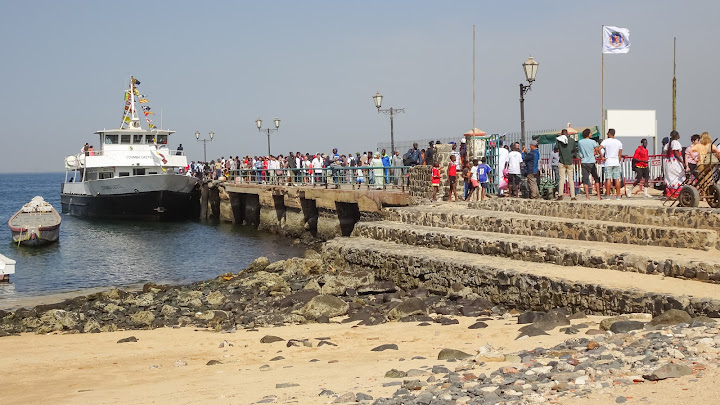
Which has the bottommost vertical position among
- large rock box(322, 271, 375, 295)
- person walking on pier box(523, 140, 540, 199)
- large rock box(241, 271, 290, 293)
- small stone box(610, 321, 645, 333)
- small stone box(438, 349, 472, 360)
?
large rock box(241, 271, 290, 293)

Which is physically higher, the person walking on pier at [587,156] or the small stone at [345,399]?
the person walking on pier at [587,156]

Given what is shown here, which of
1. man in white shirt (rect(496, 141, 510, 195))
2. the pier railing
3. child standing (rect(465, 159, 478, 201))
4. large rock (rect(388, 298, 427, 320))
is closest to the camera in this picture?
large rock (rect(388, 298, 427, 320))

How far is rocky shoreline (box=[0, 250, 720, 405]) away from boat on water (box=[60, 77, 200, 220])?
2122 centimetres

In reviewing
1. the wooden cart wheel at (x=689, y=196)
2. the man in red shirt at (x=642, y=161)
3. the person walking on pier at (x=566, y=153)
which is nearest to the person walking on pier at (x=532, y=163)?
the person walking on pier at (x=566, y=153)

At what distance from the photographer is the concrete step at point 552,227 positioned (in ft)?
40.4

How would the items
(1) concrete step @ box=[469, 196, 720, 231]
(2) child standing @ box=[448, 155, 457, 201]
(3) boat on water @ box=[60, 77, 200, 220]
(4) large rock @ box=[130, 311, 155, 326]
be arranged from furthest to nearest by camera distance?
1. (3) boat on water @ box=[60, 77, 200, 220]
2. (2) child standing @ box=[448, 155, 457, 201]
3. (4) large rock @ box=[130, 311, 155, 326]
4. (1) concrete step @ box=[469, 196, 720, 231]

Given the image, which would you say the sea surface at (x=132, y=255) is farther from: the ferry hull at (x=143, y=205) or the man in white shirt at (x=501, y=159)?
the man in white shirt at (x=501, y=159)

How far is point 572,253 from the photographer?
40.7ft

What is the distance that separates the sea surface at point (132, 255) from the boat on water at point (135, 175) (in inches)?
54.6

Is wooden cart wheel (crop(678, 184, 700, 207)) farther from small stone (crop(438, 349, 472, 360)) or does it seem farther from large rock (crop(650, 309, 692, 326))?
small stone (crop(438, 349, 472, 360))

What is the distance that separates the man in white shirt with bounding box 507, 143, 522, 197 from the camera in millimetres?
19281

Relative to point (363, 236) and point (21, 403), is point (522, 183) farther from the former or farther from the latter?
point (21, 403)

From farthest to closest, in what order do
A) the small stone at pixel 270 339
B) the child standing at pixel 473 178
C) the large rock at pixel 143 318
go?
the child standing at pixel 473 178
the large rock at pixel 143 318
the small stone at pixel 270 339

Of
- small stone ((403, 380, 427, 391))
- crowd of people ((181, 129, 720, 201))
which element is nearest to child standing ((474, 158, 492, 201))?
crowd of people ((181, 129, 720, 201))
